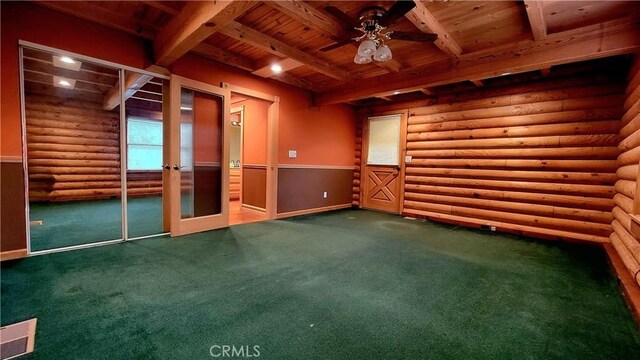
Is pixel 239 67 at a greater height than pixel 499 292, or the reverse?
pixel 239 67

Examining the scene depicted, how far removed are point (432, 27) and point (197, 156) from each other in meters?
3.54

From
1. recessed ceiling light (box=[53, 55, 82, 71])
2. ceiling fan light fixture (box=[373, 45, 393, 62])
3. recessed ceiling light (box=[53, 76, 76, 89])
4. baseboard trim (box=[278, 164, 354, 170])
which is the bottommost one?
baseboard trim (box=[278, 164, 354, 170])

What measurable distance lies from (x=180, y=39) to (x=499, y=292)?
3984mm

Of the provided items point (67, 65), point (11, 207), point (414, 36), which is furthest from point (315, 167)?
point (67, 65)

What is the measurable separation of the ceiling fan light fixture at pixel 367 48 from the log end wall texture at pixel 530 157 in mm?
2728

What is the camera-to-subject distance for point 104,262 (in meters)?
2.71

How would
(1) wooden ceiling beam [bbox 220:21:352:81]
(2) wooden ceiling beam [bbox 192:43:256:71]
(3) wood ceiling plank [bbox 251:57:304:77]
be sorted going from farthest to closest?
(3) wood ceiling plank [bbox 251:57:304:77]
(2) wooden ceiling beam [bbox 192:43:256:71]
(1) wooden ceiling beam [bbox 220:21:352:81]

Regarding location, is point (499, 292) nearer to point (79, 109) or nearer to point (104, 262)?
point (104, 262)

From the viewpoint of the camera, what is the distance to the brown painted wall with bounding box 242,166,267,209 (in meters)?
5.46

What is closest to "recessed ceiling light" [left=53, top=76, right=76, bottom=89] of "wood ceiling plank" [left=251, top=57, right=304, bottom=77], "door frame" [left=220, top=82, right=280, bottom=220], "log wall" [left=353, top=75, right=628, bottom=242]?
"wood ceiling plank" [left=251, top=57, right=304, bottom=77]

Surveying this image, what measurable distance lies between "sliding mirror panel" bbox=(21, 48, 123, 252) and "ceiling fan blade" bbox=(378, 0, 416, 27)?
4816 mm

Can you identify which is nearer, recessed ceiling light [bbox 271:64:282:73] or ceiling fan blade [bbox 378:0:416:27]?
ceiling fan blade [bbox 378:0:416:27]

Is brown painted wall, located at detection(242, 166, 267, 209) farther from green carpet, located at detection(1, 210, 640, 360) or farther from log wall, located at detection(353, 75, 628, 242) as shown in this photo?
log wall, located at detection(353, 75, 628, 242)

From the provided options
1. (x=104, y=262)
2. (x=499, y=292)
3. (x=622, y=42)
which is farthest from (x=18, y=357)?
(x=622, y=42)
